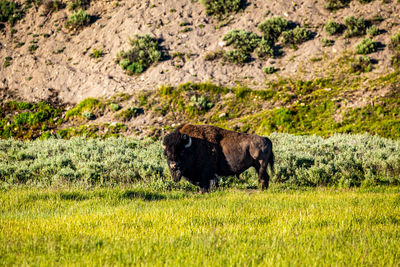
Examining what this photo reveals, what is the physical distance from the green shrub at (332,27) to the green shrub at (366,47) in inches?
130

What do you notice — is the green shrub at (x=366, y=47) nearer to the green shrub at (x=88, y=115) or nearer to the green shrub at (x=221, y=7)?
the green shrub at (x=221, y=7)

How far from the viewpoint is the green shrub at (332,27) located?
28.3m

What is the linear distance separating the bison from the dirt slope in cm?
1607

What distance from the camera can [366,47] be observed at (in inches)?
992

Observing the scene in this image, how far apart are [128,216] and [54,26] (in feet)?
119

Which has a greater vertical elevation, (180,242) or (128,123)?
(180,242)

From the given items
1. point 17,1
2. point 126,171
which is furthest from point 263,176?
point 17,1

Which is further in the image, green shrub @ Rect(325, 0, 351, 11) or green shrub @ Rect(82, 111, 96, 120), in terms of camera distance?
green shrub @ Rect(325, 0, 351, 11)

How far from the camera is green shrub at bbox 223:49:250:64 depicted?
28312mm

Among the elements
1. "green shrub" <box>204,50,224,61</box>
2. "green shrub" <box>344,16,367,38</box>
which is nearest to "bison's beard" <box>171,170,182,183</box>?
"green shrub" <box>204,50,224,61</box>

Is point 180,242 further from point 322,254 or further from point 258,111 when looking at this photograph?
point 258,111

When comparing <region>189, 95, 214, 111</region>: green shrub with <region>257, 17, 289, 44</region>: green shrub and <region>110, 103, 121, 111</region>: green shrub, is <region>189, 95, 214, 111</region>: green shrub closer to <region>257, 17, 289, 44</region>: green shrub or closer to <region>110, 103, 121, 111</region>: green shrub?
<region>110, 103, 121, 111</region>: green shrub

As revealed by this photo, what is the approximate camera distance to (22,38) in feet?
116

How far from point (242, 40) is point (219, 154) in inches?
840
